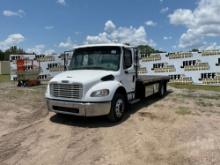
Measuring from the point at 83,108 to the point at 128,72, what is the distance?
2.18 m

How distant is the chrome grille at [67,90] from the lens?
7199mm

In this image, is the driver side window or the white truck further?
the driver side window

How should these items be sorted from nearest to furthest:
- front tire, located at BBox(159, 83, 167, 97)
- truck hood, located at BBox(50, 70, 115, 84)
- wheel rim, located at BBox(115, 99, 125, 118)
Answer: truck hood, located at BBox(50, 70, 115, 84), wheel rim, located at BBox(115, 99, 125, 118), front tire, located at BBox(159, 83, 167, 97)

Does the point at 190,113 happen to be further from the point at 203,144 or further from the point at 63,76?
the point at 63,76

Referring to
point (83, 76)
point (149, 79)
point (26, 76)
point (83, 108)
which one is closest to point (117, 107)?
point (83, 108)

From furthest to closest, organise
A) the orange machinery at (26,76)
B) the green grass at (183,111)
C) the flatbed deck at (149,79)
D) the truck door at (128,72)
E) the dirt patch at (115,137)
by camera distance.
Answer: the orange machinery at (26,76), the flatbed deck at (149,79), the green grass at (183,111), the truck door at (128,72), the dirt patch at (115,137)

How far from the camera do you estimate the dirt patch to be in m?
5.33

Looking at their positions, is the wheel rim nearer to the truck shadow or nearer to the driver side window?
the truck shadow

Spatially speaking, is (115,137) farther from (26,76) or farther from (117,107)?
(26,76)

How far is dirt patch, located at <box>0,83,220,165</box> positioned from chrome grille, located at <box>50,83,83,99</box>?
86 cm

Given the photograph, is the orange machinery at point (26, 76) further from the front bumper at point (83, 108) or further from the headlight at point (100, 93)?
the headlight at point (100, 93)

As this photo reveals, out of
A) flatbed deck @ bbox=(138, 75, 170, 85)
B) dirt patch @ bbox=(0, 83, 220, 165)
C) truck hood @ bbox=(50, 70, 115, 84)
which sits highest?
truck hood @ bbox=(50, 70, 115, 84)

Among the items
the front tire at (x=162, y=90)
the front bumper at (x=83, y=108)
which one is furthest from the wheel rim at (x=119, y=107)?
the front tire at (x=162, y=90)

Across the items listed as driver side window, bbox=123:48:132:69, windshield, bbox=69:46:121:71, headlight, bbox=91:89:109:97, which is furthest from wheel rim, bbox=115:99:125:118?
driver side window, bbox=123:48:132:69
